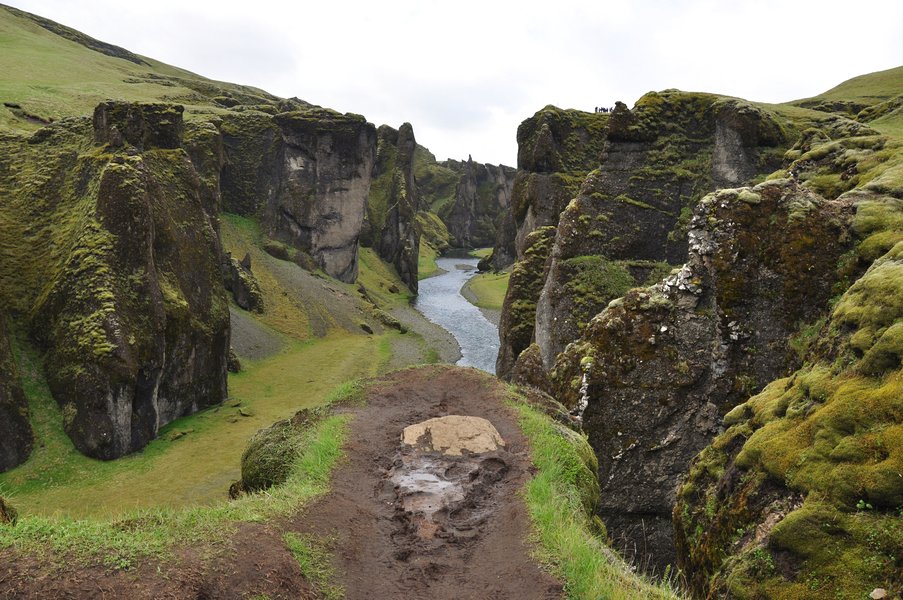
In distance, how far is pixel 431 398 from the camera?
68.3 ft

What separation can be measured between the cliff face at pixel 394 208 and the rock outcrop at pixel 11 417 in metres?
96.8

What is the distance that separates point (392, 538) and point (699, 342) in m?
14.5

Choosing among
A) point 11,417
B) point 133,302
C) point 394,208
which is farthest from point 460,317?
point 11,417

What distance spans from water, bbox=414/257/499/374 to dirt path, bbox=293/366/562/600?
34049mm

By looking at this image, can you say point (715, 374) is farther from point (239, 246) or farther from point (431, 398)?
point (239, 246)

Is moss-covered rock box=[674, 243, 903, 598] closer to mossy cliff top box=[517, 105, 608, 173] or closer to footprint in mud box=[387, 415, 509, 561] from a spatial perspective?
footprint in mud box=[387, 415, 509, 561]

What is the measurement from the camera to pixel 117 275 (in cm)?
3875

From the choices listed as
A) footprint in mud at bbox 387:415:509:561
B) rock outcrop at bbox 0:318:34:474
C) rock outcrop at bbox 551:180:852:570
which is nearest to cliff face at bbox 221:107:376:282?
rock outcrop at bbox 0:318:34:474

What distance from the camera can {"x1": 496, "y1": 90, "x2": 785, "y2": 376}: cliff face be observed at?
117 ft

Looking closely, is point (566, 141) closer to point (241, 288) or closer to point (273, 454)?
point (241, 288)

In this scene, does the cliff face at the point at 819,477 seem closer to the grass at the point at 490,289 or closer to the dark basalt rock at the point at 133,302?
the dark basalt rock at the point at 133,302

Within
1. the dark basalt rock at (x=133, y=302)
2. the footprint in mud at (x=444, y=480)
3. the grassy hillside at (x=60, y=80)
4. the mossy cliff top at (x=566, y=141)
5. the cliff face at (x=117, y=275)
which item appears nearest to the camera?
the footprint in mud at (x=444, y=480)

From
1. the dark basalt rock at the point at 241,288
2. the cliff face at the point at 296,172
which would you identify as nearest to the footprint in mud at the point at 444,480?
the dark basalt rock at the point at 241,288

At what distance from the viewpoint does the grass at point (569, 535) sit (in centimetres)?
940
